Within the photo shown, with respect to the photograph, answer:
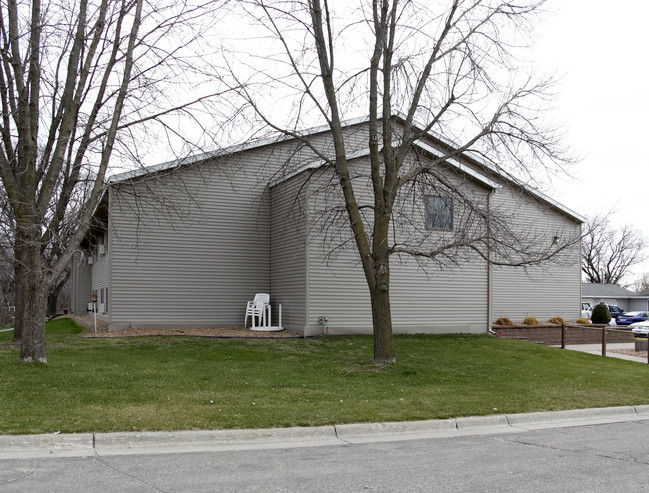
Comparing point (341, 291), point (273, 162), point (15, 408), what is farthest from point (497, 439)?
point (273, 162)

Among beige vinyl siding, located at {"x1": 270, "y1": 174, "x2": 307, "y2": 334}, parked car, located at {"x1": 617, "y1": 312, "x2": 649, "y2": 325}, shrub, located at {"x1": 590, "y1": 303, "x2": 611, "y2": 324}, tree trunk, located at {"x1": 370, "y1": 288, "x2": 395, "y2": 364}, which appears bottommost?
parked car, located at {"x1": 617, "y1": 312, "x2": 649, "y2": 325}

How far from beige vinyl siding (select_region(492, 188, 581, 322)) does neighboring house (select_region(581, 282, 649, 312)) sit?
29.3m

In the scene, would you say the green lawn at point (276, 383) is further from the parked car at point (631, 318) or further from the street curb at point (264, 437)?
the parked car at point (631, 318)

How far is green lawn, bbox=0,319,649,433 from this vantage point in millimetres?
8203

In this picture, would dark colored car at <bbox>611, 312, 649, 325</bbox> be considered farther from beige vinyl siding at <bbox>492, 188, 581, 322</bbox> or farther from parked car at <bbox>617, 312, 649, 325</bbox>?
beige vinyl siding at <bbox>492, 188, 581, 322</bbox>

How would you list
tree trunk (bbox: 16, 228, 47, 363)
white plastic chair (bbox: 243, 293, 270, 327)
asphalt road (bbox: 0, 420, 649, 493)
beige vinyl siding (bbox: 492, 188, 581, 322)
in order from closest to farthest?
asphalt road (bbox: 0, 420, 649, 493) < tree trunk (bbox: 16, 228, 47, 363) < white plastic chair (bbox: 243, 293, 270, 327) < beige vinyl siding (bbox: 492, 188, 581, 322)

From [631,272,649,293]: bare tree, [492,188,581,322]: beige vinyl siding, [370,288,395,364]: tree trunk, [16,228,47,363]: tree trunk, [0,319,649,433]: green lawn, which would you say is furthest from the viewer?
[631,272,649,293]: bare tree

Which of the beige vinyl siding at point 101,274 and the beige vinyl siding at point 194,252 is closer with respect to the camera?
the beige vinyl siding at point 194,252

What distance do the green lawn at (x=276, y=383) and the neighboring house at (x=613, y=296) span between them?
4059 cm

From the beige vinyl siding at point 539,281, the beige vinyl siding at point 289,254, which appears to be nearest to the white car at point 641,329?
the beige vinyl siding at point 539,281

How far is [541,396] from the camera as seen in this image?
35.8 ft

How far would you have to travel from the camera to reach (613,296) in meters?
55.6

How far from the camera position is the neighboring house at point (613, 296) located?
179 feet

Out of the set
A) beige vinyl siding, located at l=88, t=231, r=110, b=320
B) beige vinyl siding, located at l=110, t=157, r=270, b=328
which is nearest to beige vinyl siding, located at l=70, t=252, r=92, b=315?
beige vinyl siding, located at l=88, t=231, r=110, b=320
